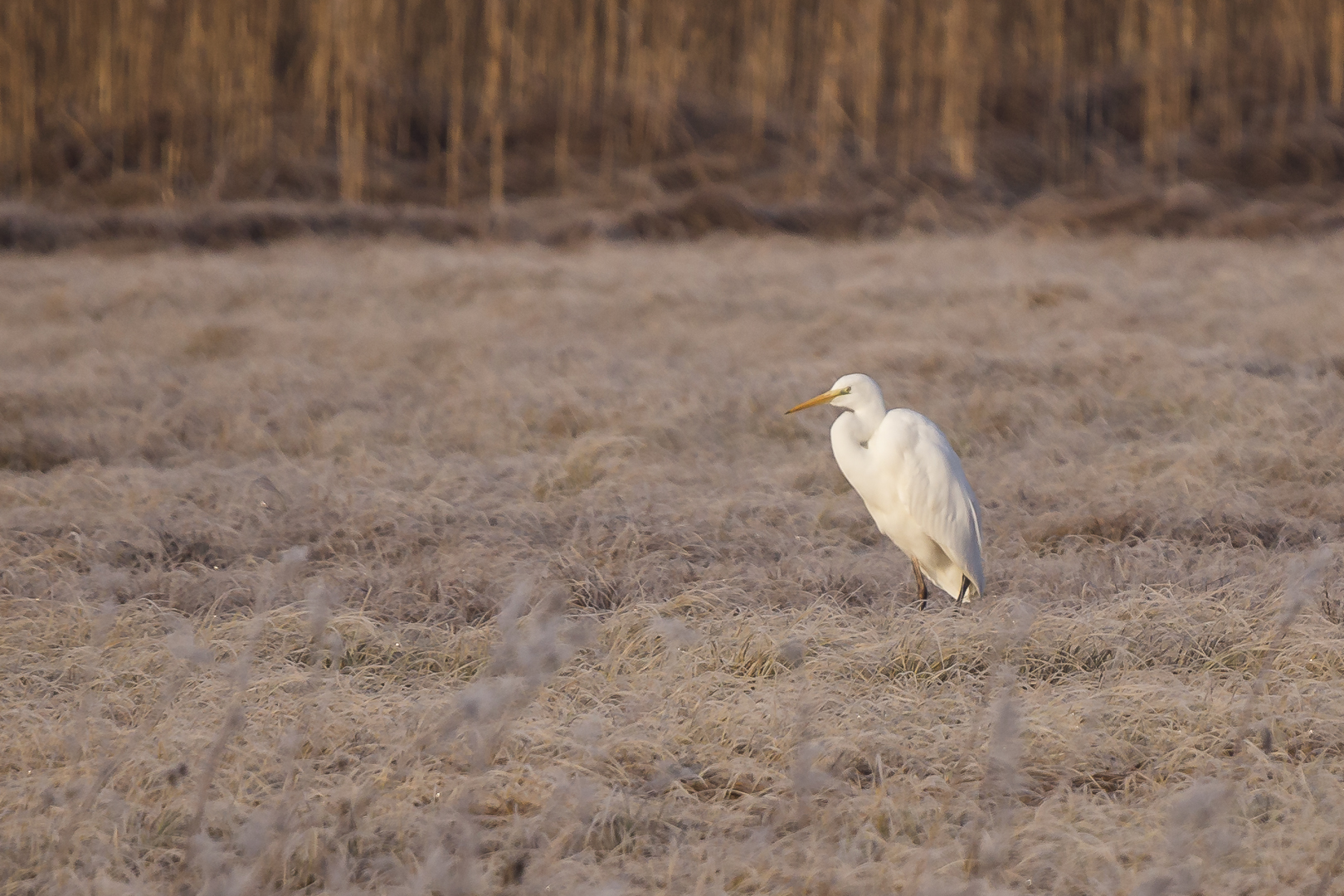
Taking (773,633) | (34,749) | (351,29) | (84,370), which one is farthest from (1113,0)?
(34,749)

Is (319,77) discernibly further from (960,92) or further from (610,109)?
(960,92)

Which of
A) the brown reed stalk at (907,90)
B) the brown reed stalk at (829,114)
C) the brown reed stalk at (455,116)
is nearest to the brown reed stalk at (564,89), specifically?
the brown reed stalk at (455,116)

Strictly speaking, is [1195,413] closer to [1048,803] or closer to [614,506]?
[614,506]

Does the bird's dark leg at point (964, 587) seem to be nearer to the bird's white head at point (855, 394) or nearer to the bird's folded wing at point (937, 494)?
the bird's folded wing at point (937, 494)

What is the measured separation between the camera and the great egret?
367cm

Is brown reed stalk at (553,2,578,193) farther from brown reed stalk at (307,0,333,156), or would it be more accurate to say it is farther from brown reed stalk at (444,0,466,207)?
brown reed stalk at (307,0,333,156)

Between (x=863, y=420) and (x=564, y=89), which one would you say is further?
(x=564, y=89)

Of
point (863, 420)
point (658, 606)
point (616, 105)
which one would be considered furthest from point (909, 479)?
point (616, 105)

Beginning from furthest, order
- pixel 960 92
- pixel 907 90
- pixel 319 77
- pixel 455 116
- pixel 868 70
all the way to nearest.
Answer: pixel 907 90 → pixel 868 70 → pixel 960 92 → pixel 319 77 → pixel 455 116

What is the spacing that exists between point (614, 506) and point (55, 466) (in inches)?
95.9

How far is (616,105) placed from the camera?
1527 centimetres

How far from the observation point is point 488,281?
30.5ft

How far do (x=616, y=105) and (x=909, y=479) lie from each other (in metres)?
12.4

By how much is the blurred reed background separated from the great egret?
10145mm
